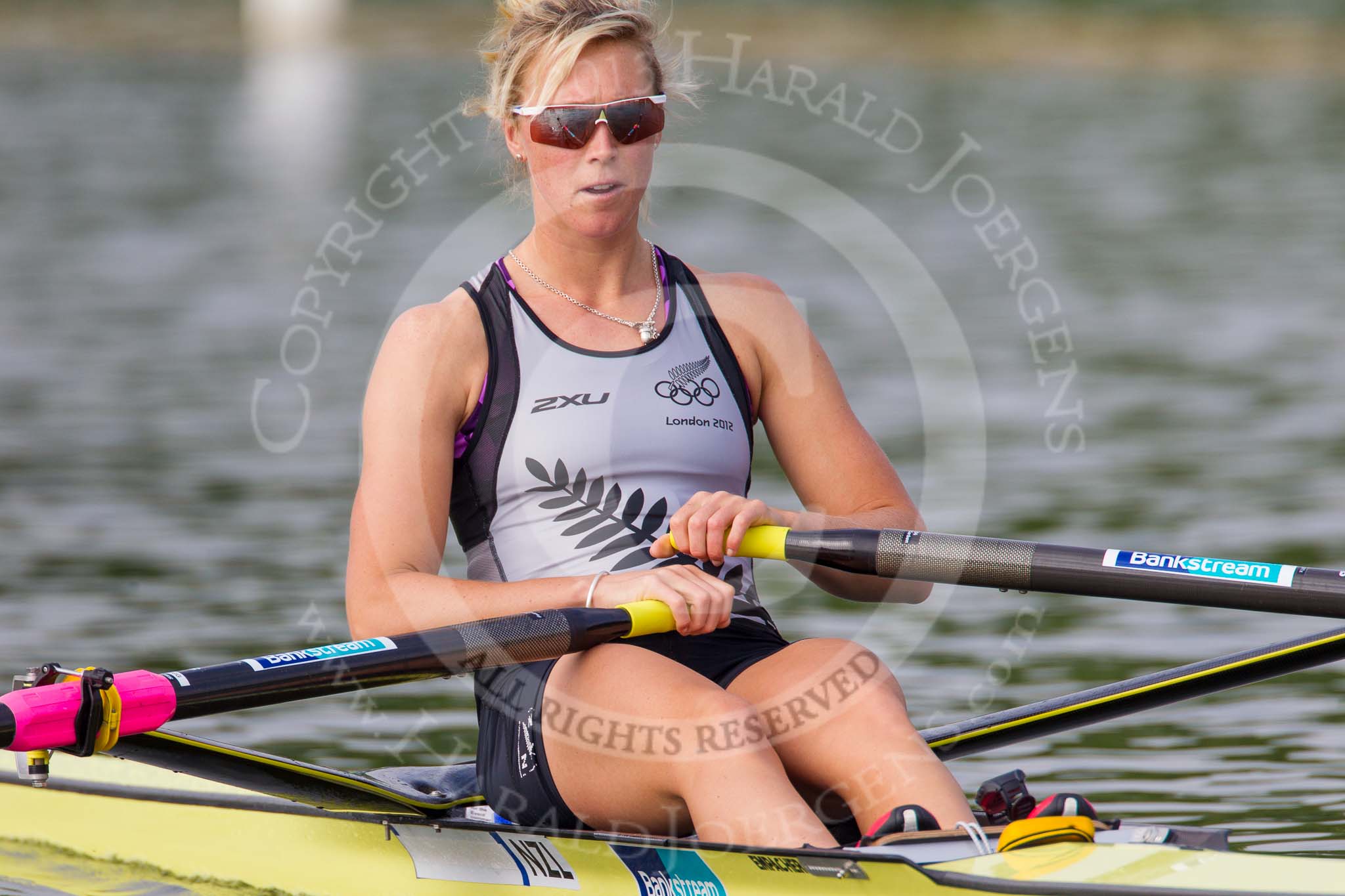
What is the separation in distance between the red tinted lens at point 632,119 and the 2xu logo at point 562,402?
1.76 ft

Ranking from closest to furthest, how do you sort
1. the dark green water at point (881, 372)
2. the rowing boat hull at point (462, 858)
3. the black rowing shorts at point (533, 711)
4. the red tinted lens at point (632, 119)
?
the rowing boat hull at point (462, 858)
the black rowing shorts at point (533, 711)
the red tinted lens at point (632, 119)
the dark green water at point (881, 372)

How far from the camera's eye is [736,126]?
898 inches

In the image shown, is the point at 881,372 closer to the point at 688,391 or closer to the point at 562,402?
the point at 688,391

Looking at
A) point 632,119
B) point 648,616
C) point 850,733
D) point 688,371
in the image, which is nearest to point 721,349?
point 688,371

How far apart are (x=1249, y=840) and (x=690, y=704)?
5.88 ft

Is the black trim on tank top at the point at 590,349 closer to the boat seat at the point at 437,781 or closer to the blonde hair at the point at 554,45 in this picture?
the blonde hair at the point at 554,45

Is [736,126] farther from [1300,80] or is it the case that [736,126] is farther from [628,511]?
[628,511]

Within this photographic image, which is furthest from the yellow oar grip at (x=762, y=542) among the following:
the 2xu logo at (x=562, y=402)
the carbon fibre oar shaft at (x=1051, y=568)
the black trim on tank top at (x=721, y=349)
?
the 2xu logo at (x=562, y=402)

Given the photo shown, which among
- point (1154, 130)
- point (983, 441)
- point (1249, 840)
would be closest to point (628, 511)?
point (1249, 840)

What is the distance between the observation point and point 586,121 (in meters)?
3.83

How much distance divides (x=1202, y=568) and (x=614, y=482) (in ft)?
3.98

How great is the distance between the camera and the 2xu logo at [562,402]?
383cm

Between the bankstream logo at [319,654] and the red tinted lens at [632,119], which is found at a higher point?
the red tinted lens at [632,119]

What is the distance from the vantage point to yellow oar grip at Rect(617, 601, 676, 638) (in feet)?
11.8
